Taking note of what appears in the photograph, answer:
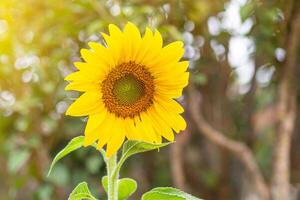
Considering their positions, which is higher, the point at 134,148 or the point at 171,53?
the point at 171,53

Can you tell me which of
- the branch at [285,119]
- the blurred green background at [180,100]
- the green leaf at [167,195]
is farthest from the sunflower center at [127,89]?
the branch at [285,119]

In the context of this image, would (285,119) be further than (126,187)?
Yes

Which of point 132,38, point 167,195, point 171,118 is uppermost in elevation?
point 132,38

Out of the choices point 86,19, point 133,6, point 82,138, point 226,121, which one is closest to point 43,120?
point 86,19

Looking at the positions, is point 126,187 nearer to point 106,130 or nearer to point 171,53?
point 106,130

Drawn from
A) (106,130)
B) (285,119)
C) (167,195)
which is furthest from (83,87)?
(285,119)

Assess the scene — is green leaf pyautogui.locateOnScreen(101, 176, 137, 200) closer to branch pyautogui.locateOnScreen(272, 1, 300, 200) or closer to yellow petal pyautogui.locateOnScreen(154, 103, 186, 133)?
yellow petal pyautogui.locateOnScreen(154, 103, 186, 133)
